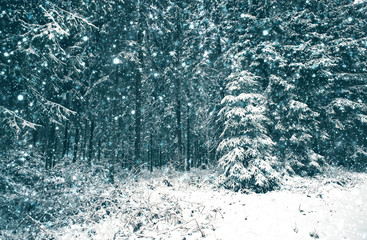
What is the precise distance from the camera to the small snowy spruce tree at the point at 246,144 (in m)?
9.98

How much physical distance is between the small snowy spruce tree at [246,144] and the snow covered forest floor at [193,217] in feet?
3.42

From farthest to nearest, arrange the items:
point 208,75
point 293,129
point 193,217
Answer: point 208,75 → point 293,129 → point 193,217

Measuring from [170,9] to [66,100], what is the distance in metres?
11.0

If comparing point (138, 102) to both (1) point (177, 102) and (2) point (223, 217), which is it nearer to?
(1) point (177, 102)

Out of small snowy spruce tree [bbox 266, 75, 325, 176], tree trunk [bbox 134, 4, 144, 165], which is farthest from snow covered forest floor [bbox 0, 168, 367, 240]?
small snowy spruce tree [bbox 266, 75, 325, 176]

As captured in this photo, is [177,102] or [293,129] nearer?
[293,129]

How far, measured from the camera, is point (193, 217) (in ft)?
21.4

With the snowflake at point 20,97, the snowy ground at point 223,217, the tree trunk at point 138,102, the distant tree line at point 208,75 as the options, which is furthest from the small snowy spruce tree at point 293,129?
the snowflake at point 20,97

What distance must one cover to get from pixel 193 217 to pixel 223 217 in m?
0.92

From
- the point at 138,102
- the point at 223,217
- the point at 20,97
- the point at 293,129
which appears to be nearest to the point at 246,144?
the point at 223,217

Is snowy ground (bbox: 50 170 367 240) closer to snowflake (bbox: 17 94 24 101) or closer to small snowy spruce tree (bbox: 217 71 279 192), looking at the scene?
small snowy spruce tree (bbox: 217 71 279 192)

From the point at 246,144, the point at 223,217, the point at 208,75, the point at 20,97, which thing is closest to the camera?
the point at 223,217

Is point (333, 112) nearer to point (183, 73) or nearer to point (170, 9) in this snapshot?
point (183, 73)

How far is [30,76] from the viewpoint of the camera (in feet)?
25.3
